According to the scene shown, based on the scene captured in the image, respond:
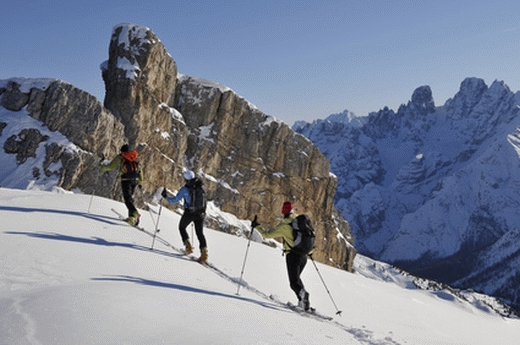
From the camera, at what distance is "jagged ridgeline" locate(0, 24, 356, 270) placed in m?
46.6

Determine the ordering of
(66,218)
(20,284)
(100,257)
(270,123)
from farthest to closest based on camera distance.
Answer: (270,123) → (66,218) → (100,257) → (20,284)

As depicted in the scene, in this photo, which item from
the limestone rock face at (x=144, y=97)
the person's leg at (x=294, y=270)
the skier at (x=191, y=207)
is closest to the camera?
the person's leg at (x=294, y=270)

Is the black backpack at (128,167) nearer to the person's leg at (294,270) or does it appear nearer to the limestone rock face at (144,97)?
the person's leg at (294,270)

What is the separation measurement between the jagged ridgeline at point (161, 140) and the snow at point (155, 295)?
33.3 metres

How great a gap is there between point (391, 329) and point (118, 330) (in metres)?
8.47

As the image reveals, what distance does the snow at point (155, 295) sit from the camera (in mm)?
4836

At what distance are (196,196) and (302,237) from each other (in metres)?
4.24

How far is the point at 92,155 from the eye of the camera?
50.2 meters

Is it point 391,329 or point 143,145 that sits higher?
point 143,145

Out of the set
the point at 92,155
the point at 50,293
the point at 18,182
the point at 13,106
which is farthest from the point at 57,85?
the point at 50,293

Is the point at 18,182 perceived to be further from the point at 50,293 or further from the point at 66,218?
the point at 50,293

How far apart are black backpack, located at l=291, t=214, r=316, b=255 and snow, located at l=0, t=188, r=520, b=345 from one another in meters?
1.44

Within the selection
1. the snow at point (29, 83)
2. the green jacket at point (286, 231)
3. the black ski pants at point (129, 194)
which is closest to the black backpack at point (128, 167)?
the black ski pants at point (129, 194)

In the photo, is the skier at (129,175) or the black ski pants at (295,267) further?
the skier at (129,175)
